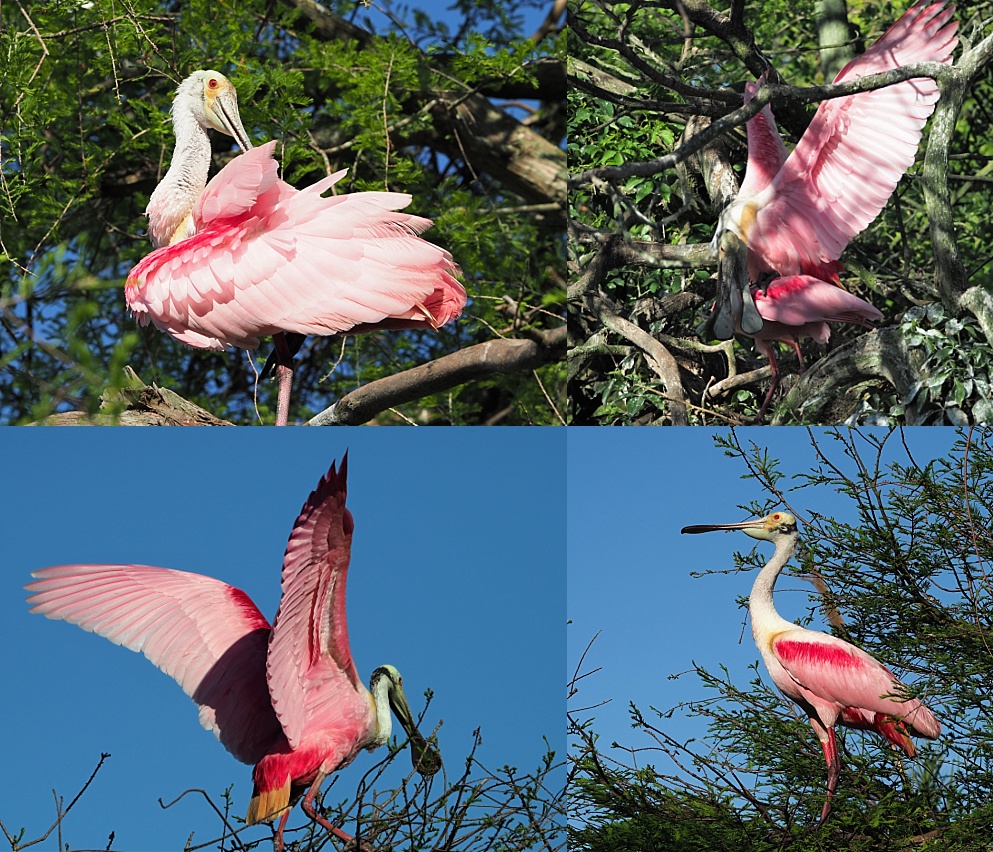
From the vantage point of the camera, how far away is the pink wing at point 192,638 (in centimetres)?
319

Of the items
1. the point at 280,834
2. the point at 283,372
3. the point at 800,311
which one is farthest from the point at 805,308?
the point at 280,834

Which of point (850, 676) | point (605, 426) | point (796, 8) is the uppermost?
point (796, 8)

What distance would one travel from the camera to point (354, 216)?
127 inches

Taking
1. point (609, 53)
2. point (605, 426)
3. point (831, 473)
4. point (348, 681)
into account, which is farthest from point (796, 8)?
point (348, 681)

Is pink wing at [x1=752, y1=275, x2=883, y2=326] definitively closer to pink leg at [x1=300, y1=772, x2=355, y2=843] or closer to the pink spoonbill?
the pink spoonbill

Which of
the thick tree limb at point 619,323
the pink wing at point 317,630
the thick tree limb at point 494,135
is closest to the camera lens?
the pink wing at point 317,630

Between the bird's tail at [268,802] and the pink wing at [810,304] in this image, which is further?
the pink wing at [810,304]

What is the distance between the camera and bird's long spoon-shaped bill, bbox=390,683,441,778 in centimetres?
286

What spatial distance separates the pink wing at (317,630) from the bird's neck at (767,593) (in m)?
1.18

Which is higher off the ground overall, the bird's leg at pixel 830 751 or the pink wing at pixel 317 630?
the pink wing at pixel 317 630

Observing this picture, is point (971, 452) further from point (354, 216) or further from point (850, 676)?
point (354, 216)

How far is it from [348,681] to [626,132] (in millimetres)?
2020

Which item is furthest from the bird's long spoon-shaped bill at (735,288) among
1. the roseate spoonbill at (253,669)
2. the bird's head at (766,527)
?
the roseate spoonbill at (253,669)

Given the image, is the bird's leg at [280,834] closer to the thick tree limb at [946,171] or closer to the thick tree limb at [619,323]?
the thick tree limb at [619,323]
